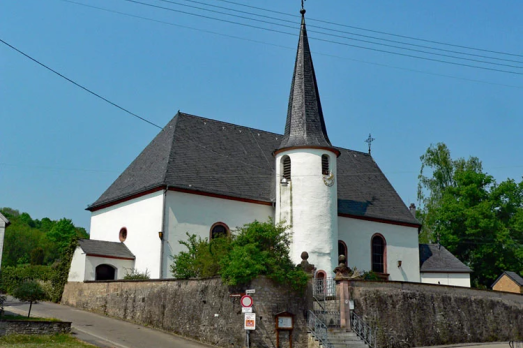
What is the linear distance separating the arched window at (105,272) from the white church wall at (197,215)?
3.17 metres

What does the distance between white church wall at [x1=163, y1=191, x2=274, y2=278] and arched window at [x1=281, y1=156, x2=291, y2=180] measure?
2.47 metres

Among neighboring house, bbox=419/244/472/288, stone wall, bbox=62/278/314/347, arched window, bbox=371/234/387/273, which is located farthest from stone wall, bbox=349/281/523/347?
neighboring house, bbox=419/244/472/288

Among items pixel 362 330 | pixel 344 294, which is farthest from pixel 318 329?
pixel 362 330

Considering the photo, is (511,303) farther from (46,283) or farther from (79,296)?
(46,283)

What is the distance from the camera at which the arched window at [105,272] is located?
28641 mm

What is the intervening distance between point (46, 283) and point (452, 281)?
24273 millimetres

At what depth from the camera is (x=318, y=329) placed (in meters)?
20.4

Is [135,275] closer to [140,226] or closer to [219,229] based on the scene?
[140,226]

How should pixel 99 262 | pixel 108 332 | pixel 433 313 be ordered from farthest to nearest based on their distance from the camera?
1. pixel 99 262
2. pixel 433 313
3. pixel 108 332

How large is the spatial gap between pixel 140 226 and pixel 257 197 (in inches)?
248

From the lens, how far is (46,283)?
102ft

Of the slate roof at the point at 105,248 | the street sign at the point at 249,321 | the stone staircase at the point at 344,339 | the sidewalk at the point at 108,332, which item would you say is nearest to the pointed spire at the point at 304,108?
the slate roof at the point at 105,248

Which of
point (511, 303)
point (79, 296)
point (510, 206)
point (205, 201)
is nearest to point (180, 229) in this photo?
point (205, 201)

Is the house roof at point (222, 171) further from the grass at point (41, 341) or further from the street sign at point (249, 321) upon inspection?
the street sign at point (249, 321)
